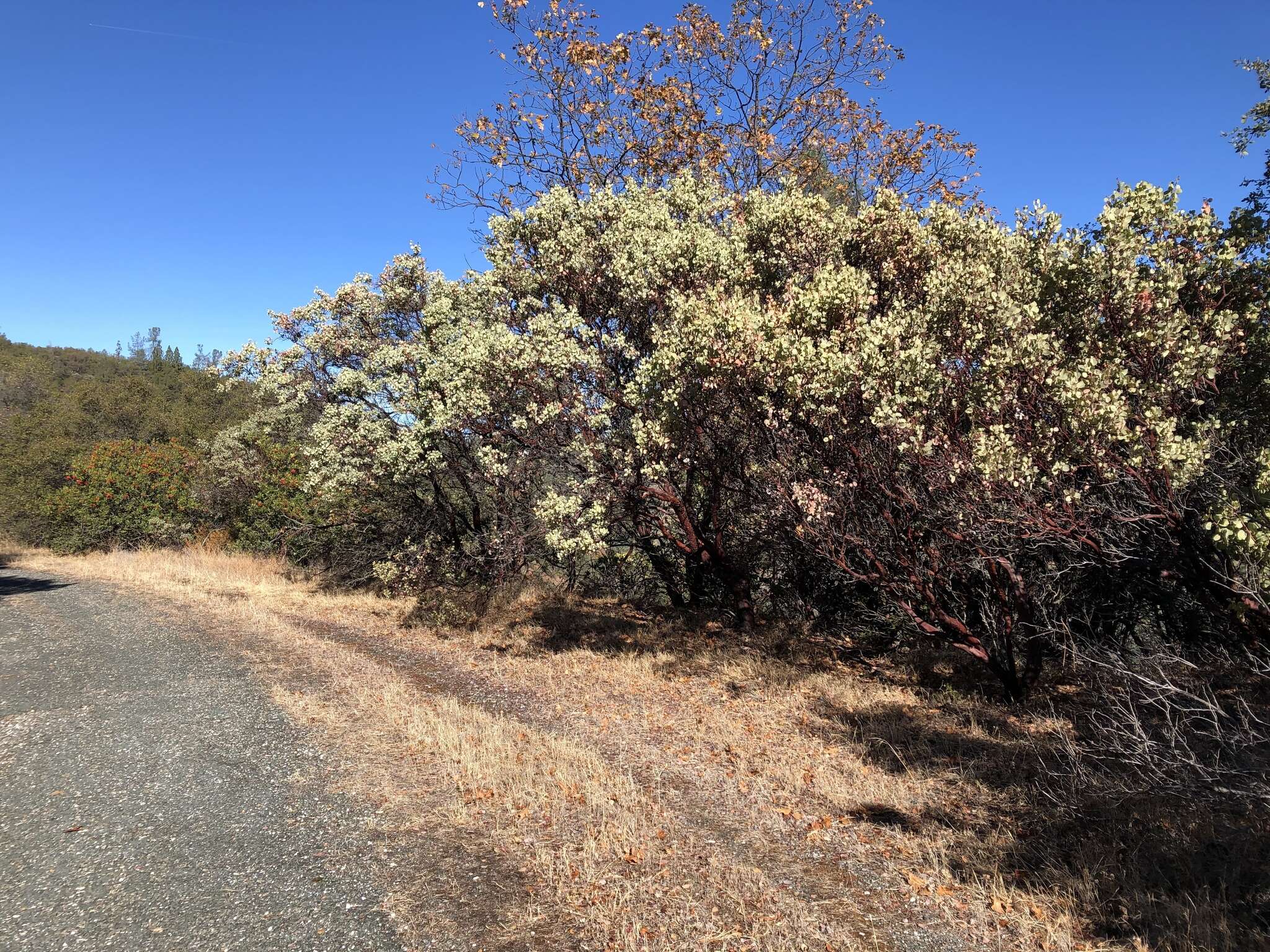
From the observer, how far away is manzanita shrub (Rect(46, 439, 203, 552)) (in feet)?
83.7

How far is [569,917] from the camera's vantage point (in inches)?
184

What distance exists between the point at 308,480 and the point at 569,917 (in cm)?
1110

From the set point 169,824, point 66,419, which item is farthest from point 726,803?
point 66,419

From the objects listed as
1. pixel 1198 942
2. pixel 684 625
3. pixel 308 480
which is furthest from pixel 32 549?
pixel 1198 942

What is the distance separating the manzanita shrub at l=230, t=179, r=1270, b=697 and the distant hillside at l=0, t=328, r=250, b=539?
8993mm

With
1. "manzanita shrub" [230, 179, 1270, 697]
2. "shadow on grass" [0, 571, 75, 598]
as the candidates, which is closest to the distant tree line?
"manzanita shrub" [230, 179, 1270, 697]

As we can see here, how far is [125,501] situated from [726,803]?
90.9 feet

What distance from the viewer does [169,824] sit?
5906 millimetres

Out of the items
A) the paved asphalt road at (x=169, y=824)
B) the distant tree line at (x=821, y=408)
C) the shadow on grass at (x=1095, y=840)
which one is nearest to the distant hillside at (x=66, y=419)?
the distant tree line at (x=821, y=408)

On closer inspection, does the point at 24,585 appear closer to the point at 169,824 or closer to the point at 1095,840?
the point at 169,824

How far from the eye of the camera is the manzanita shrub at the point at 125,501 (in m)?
25.5

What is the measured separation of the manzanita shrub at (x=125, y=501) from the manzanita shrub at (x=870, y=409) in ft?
52.9

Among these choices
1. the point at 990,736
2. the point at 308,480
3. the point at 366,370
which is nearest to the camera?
the point at 990,736

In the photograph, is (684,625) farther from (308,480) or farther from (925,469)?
(308,480)
